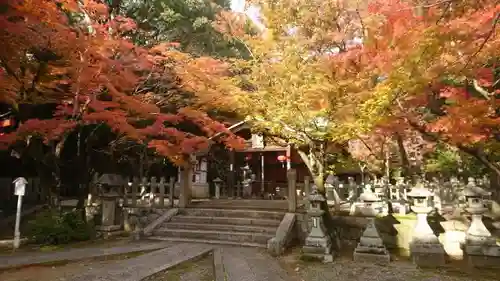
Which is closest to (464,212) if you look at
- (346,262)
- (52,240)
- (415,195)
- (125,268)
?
(415,195)

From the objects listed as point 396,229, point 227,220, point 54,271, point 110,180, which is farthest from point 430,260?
point 110,180

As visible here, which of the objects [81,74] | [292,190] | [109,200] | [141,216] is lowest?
[141,216]

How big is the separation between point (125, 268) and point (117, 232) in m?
5.59

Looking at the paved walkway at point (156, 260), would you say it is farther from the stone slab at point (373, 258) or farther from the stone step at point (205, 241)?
the stone slab at point (373, 258)

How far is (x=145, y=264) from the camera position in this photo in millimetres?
8250

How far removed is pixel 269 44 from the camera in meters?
10.5

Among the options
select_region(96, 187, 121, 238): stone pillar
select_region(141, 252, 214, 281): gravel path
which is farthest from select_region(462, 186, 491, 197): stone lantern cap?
select_region(96, 187, 121, 238): stone pillar

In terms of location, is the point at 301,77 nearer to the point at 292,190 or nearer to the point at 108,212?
the point at 292,190

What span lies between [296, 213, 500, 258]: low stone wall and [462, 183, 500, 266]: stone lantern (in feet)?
5.42

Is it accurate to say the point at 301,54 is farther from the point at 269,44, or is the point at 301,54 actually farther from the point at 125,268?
the point at 125,268

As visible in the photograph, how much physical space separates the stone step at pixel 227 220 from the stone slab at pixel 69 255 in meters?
2.01

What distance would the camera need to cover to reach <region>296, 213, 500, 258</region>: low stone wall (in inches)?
428

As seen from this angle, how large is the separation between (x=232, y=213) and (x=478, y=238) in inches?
306

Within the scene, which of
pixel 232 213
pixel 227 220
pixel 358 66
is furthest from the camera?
pixel 232 213
